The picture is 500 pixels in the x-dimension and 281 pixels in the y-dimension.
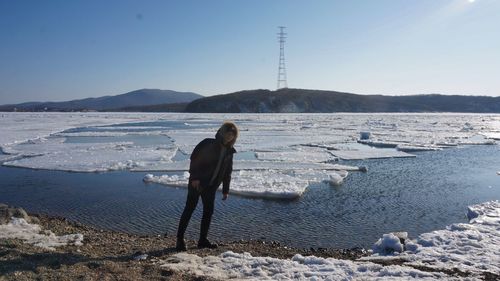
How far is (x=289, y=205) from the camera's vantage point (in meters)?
10.8

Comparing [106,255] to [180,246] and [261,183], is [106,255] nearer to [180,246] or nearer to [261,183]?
[180,246]

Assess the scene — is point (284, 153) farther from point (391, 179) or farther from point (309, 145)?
point (391, 179)

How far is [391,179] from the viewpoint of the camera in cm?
1471

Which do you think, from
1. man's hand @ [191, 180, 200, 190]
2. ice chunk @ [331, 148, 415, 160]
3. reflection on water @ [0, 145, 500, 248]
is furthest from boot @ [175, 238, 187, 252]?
ice chunk @ [331, 148, 415, 160]

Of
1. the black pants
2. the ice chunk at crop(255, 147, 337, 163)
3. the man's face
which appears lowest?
the ice chunk at crop(255, 147, 337, 163)

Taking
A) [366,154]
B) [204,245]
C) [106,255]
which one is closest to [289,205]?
[204,245]

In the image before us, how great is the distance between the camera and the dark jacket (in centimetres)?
594

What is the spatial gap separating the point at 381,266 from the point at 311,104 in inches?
3891

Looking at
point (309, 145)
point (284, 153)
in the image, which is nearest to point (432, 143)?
point (309, 145)

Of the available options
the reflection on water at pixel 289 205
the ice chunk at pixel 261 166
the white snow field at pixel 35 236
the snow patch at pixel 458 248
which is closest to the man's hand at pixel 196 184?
the white snow field at pixel 35 236

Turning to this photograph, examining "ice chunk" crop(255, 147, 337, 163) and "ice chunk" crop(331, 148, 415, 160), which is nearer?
"ice chunk" crop(255, 147, 337, 163)

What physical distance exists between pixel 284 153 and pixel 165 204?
10.1 m

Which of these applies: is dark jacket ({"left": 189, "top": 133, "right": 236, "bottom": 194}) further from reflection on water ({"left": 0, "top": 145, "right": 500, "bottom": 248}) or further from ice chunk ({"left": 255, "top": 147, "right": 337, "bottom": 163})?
ice chunk ({"left": 255, "top": 147, "right": 337, "bottom": 163})

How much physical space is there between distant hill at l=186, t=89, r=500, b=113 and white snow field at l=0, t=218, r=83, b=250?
8726cm
